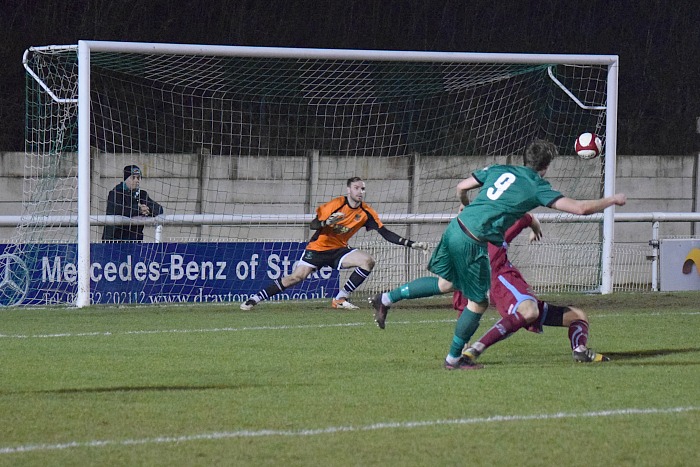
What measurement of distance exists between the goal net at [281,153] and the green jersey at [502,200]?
6.19 m

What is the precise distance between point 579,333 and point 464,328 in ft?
3.34

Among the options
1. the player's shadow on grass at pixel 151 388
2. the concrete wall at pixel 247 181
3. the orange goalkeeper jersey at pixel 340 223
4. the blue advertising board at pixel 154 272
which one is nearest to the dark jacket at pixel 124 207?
the blue advertising board at pixel 154 272

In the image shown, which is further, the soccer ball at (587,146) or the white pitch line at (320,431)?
the soccer ball at (587,146)

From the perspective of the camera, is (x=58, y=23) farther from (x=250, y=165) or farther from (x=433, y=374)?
(x=433, y=374)

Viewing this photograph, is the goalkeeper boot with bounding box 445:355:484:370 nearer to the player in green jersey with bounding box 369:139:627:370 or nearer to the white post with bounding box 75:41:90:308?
the player in green jersey with bounding box 369:139:627:370

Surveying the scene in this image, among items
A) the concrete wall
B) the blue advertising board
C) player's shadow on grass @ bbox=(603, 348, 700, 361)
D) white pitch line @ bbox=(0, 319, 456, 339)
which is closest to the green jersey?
player's shadow on grass @ bbox=(603, 348, 700, 361)

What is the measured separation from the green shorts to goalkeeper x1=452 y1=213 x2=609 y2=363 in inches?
11.1

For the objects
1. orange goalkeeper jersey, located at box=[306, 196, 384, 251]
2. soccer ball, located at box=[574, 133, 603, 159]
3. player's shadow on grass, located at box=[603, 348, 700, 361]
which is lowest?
player's shadow on grass, located at box=[603, 348, 700, 361]

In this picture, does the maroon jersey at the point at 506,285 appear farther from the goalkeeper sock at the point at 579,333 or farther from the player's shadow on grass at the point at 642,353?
the player's shadow on grass at the point at 642,353

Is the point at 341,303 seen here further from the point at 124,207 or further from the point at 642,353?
the point at 642,353

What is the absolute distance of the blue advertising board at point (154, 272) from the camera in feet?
44.0

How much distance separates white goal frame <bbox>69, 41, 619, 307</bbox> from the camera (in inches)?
508

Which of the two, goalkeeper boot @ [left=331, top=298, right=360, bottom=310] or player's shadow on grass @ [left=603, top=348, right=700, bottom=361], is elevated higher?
player's shadow on grass @ [left=603, top=348, right=700, bottom=361]

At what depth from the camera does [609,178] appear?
49.3 ft
